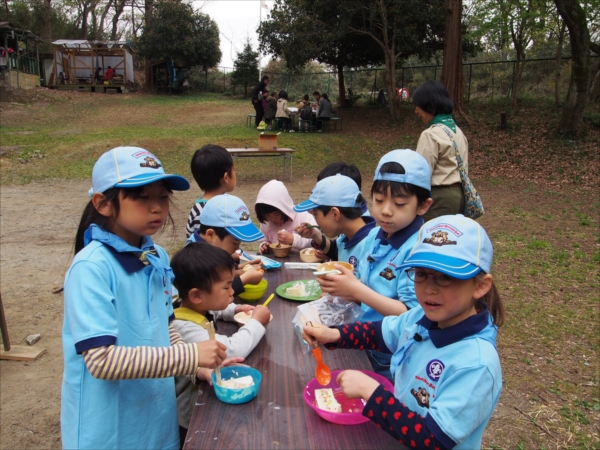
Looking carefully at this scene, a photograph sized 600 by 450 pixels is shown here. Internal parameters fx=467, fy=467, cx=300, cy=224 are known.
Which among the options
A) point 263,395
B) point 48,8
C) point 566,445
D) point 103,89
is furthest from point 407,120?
point 48,8

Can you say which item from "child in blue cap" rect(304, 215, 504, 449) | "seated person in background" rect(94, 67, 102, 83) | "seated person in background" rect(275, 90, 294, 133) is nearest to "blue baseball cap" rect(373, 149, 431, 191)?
"child in blue cap" rect(304, 215, 504, 449)

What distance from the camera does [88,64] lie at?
29.5m

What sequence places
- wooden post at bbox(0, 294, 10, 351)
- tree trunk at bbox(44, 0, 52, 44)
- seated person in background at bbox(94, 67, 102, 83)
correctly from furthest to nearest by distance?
tree trunk at bbox(44, 0, 52, 44) < seated person in background at bbox(94, 67, 102, 83) < wooden post at bbox(0, 294, 10, 351)

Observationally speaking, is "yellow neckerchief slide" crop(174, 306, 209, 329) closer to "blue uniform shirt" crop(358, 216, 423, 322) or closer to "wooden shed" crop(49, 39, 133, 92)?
"blue uniform shirt" crop(358, 216, 423, 322)

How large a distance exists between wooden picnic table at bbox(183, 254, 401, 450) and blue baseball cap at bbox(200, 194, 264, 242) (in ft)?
2.46

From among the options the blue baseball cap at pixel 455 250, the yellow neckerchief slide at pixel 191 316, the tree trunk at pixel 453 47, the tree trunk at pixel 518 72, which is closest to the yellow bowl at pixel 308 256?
the yellow neckerchief slide at pixel 191 316

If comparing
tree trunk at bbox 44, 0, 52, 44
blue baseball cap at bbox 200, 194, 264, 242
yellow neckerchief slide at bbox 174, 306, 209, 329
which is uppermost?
tree trunk at bbox 44, 0, 52, 44

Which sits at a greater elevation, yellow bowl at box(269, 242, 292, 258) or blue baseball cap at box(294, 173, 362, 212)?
blue baseball cap at box(294, 173, 362, 212)

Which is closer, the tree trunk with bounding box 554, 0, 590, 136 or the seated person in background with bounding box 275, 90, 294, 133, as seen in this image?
the tree trunk with bounding box 554, 0, 590, 136

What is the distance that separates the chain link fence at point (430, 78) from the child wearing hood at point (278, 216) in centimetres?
1800

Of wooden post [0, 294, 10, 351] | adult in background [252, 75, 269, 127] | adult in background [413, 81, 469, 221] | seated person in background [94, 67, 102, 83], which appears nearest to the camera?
wooden post [0, 294, 10, 351]

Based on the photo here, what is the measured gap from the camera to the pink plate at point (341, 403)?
4.79 feet

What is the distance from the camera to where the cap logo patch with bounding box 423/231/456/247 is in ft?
4.38

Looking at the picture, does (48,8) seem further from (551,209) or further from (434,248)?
(434,248)
